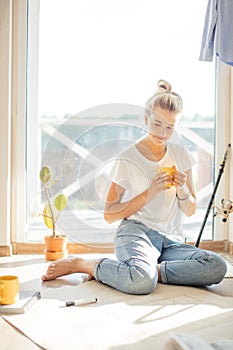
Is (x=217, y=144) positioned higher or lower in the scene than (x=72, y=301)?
higher

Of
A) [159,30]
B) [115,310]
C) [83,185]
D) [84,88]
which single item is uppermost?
[159,30]

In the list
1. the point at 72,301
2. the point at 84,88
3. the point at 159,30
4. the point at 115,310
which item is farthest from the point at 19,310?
the point at 159,30

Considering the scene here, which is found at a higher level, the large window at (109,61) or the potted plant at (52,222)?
the large window at (109,61)

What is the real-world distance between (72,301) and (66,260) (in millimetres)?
378

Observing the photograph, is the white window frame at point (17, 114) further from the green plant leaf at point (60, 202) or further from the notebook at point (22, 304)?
the notebook at point (22, 304)

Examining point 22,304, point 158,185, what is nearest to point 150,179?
point 158,185

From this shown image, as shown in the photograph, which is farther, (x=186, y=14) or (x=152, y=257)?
(x=186, y=14)

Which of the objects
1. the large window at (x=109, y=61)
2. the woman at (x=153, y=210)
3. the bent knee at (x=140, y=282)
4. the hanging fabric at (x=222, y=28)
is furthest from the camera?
the large window at (x=109, y=61)

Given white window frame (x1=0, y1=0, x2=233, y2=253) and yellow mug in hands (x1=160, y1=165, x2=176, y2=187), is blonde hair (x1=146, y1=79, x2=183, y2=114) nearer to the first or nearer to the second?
yellow mug in hands (x1=160, y1=165, x2=176, y2=187)

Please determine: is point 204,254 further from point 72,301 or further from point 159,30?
point 159,30

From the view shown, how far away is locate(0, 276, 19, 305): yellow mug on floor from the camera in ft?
6.17

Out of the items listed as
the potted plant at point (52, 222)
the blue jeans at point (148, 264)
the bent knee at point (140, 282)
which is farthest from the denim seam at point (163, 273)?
the potted plant at point (52, 222)

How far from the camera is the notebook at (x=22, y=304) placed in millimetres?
1863

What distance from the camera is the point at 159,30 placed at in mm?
3072
